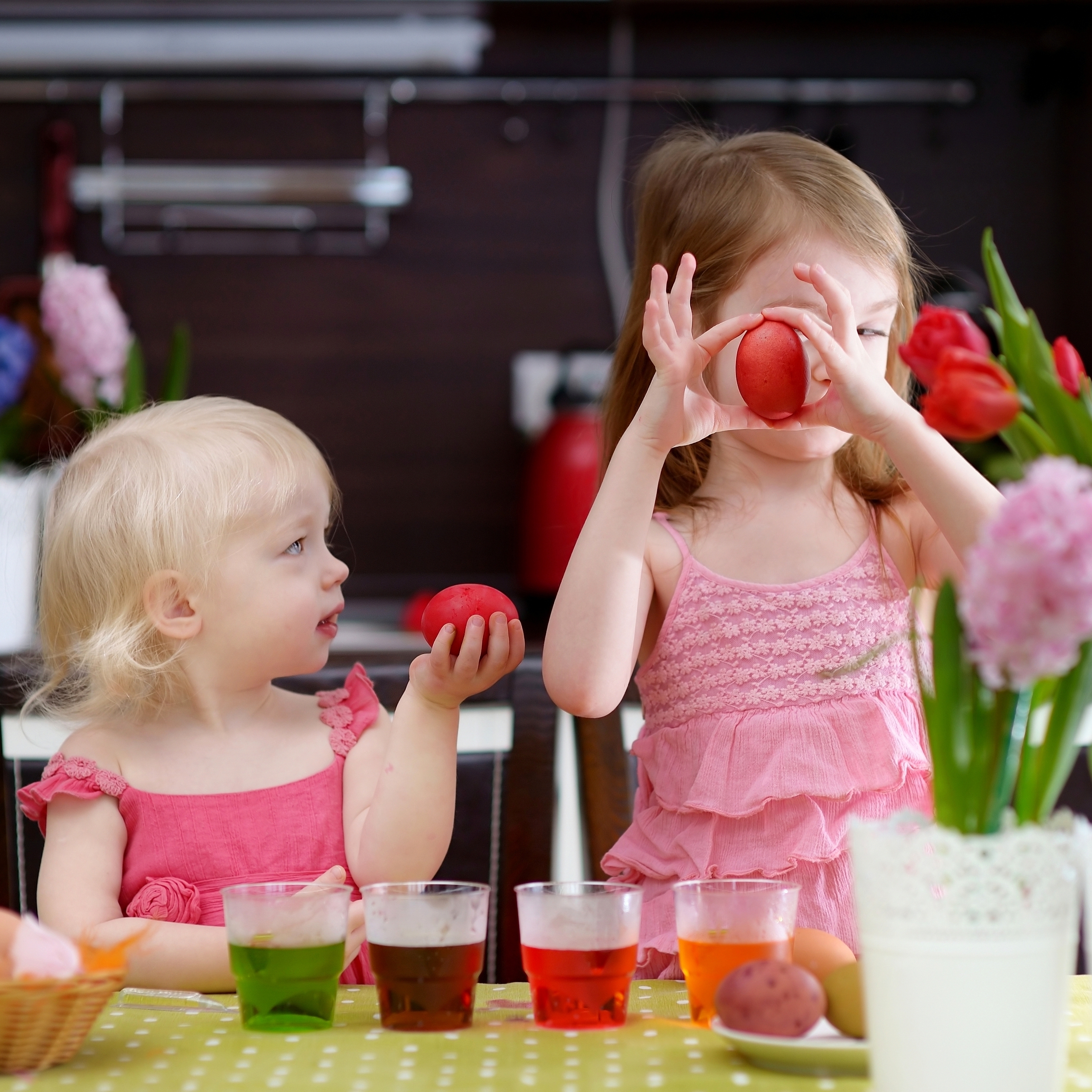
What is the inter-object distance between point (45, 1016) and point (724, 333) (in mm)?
620

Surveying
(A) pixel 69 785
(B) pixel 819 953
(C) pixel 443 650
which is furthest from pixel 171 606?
(B) pixel 819 953

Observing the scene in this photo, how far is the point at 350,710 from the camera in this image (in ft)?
3.78

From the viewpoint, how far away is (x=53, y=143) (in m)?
2.83

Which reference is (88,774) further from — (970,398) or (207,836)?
(970,398)

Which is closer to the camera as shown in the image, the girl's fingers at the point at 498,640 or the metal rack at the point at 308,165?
the girl's fingers at the point at 498,640

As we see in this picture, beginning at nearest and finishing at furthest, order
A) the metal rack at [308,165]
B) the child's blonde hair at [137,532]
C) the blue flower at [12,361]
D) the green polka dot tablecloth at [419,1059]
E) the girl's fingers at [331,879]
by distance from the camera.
A: the green polka dot tablecloth at [419,1059]
the girl's fingers at [331,879]
the child's blonde hair at [137,532]
the blue flower at [12,361]
the metal rack at [308,165]

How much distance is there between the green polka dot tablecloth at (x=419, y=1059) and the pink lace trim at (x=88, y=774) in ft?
0.92

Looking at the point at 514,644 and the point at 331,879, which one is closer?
the point at 331,879

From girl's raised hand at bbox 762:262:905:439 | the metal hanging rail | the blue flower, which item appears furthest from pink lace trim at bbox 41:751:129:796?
the metal hanging rail

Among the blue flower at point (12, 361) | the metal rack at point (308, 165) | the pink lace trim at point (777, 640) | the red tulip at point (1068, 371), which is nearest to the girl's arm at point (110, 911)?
the pink lace trim at point (777, 640)

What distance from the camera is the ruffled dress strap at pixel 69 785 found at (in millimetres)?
987

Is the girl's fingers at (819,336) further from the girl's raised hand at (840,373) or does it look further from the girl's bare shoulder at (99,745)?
the girl's bare shoulder at (99,745)

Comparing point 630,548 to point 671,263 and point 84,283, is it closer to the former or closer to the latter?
point 671,263

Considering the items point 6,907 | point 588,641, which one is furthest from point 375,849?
point 6,907
